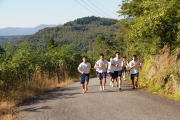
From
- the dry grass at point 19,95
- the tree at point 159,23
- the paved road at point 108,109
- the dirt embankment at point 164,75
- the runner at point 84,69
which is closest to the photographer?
the paved road at point 108,109

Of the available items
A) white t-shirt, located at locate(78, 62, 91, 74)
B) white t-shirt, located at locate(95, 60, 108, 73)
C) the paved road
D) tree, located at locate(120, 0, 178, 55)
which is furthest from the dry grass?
tree, located at locate(120, 0, 178, 55)

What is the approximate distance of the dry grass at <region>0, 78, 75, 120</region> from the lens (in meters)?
11.1

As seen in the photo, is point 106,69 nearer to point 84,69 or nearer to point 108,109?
point 84,69

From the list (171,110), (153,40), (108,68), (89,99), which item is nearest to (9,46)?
(108,68)

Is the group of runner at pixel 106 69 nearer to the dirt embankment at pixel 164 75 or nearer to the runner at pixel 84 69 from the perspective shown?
the runner at pixel 84 69

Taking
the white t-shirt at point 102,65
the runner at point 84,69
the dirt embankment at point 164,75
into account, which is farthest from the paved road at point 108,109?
the white t-shirt at point 102,65

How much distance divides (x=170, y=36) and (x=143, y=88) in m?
3.06

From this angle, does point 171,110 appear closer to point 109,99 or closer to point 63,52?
point 109,99

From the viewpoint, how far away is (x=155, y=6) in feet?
52.4

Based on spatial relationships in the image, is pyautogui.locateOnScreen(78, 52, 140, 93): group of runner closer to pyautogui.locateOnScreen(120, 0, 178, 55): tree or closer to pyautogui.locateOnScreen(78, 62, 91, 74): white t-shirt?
pyautogui.locateOnScreen(78, 62, 91, 74): white t-shirt

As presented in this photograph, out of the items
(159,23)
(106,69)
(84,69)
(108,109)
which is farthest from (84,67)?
(108,109)

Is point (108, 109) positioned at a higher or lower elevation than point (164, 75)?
lower

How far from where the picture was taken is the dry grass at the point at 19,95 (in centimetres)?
1112

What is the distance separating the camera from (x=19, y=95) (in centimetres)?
1484
